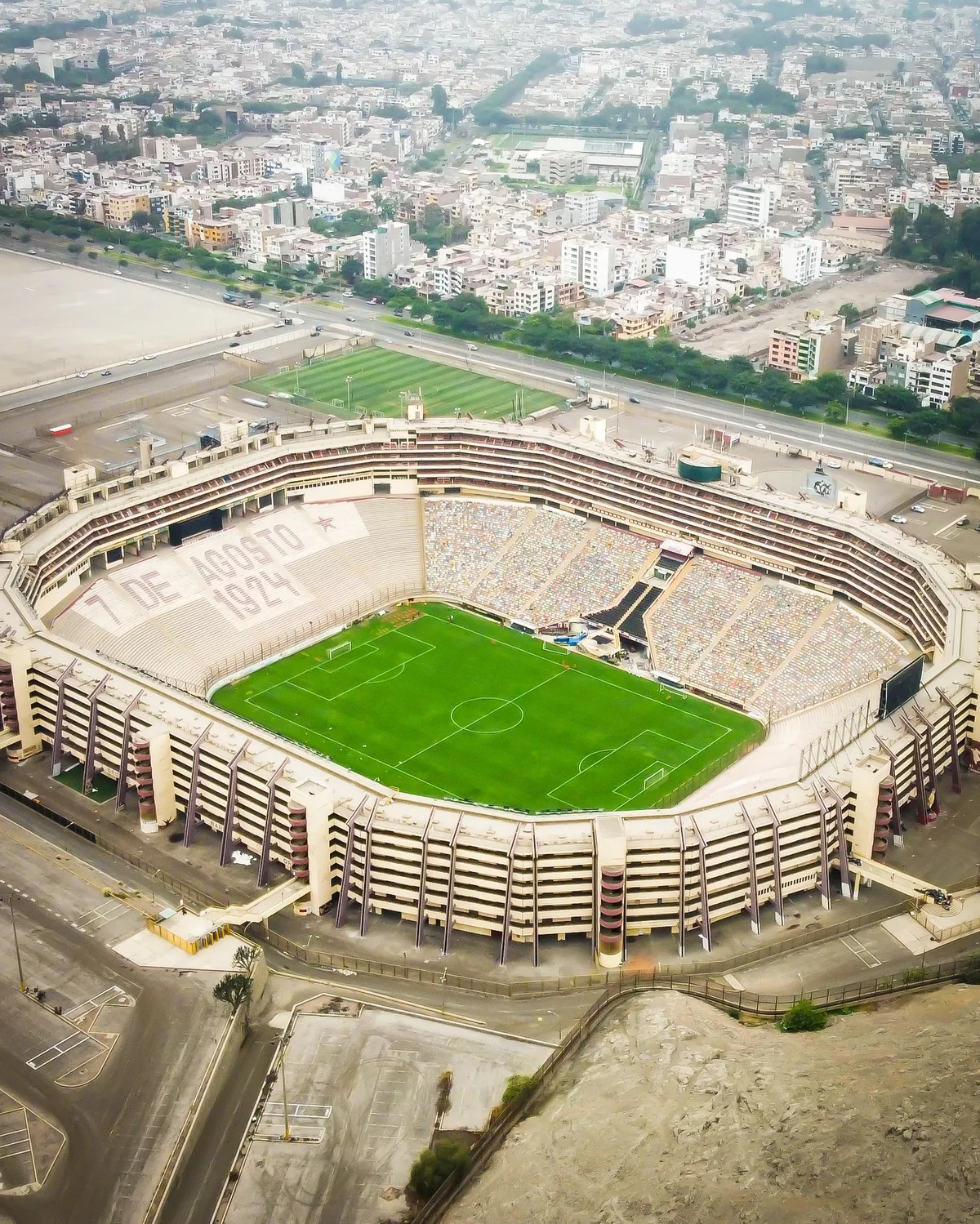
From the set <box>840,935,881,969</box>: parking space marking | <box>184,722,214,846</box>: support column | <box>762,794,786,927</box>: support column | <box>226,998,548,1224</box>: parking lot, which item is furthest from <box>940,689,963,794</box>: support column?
<box>184,722,214,846</box>: support column

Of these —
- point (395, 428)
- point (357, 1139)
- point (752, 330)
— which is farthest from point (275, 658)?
point (752, 330)

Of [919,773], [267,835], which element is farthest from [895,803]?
[267,835]

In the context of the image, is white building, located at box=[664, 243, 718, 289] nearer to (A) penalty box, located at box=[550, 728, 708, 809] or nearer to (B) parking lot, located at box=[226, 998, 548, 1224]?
(A) penalty box, located at box=[550, 728, 708, 809]

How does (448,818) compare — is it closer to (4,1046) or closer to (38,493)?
(4,1046)

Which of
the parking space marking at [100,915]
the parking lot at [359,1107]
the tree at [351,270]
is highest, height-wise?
the tree at [351,270]

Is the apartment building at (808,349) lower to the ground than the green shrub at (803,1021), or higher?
higher

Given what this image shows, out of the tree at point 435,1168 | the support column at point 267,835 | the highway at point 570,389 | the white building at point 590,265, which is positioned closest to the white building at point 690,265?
the white building at point 590,265

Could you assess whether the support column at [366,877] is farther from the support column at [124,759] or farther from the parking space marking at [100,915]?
the support column at [124,759]
